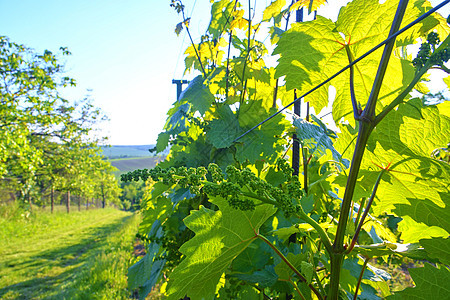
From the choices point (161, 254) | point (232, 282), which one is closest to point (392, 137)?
point (232, 282)

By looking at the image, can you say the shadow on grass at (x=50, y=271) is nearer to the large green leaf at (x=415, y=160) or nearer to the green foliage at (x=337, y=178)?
the green foliage at (x=337, y=178)

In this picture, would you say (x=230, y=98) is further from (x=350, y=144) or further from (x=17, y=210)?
(x=17, y=210)

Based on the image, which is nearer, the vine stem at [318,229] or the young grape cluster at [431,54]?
the young grape cluster at [431,54]

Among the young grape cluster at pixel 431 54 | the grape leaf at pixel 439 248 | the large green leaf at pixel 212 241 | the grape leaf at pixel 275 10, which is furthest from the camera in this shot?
the grape leaf at pixel 275 10

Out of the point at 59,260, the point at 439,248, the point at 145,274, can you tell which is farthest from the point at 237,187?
the point at 59,260

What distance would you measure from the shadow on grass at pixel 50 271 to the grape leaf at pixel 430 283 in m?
6.82

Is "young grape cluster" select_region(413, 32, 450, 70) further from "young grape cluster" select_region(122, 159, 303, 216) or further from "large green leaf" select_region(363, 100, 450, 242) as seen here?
"young grape cluster" select_region(122, 159, 303, 216)

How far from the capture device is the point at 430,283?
69 cm

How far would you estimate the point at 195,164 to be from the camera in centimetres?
152

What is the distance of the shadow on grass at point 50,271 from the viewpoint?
673cm

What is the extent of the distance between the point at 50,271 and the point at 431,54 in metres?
10.6

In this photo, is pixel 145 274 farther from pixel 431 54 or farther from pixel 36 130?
pixel 36 130

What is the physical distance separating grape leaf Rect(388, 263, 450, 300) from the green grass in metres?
5.14

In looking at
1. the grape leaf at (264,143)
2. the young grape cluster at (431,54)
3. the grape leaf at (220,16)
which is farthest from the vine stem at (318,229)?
the grape leaf at (220,16)
